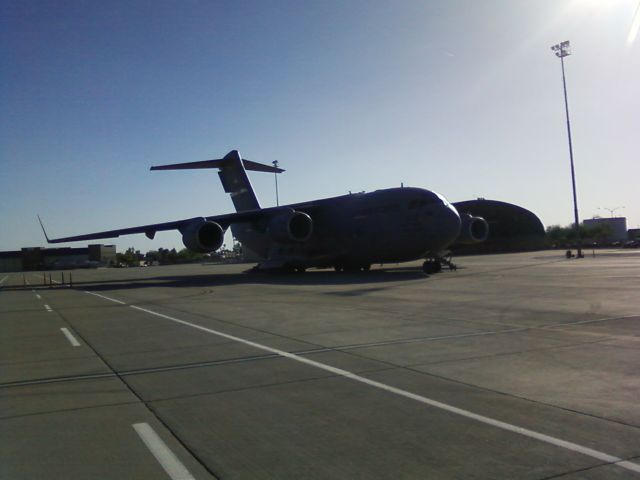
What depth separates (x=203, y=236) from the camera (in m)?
30.1

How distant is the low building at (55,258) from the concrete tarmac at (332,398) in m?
96.0

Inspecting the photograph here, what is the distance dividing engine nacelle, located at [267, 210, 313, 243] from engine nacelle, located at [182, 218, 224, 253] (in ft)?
9.08

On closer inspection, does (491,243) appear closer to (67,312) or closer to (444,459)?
(67,312)

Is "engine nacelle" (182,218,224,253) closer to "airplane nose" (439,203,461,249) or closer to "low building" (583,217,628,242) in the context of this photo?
"airplane nose" (439,203,461,249)

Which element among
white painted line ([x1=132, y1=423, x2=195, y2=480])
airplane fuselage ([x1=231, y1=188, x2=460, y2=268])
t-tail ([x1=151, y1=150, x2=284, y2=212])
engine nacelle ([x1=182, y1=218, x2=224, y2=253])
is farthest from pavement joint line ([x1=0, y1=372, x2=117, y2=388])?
t-tail ([x1=151, y1=150, x2=284, y2=212])

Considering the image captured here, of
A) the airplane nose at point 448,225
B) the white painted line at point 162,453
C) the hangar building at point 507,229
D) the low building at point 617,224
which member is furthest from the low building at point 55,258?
the low building at point 617,224

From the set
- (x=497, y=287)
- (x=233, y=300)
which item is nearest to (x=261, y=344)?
(x=233, y=300)

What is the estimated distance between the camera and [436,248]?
2786 cm

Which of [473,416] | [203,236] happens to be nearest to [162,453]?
[473,416]

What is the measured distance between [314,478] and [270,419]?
142 cm

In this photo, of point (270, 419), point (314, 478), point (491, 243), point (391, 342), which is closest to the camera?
point (314, 478)

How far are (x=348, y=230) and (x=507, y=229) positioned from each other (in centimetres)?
5267

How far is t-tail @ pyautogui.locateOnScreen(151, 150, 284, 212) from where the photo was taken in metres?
37.8

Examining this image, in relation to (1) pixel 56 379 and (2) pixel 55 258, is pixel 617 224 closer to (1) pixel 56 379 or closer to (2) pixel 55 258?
(2) pixel 55 258
